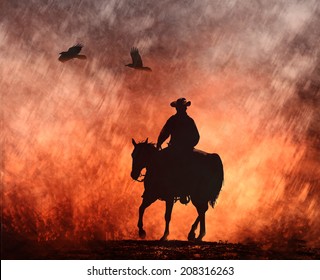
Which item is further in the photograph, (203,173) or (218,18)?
(218,18)

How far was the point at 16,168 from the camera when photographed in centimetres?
855

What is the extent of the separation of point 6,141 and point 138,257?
2585mm

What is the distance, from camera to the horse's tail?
27.4ft

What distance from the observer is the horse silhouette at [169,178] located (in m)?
8.27

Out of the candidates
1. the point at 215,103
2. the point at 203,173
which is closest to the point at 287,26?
the point at 215,103

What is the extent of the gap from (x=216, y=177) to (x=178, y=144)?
28.6 inches

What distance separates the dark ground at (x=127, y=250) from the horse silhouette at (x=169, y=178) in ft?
0.67

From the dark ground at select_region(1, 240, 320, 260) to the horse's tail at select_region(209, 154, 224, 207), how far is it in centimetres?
67

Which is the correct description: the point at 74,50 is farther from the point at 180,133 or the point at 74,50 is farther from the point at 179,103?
the point at 180,133

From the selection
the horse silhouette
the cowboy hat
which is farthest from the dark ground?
the cowboy hat

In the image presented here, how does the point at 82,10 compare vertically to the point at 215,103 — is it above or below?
above

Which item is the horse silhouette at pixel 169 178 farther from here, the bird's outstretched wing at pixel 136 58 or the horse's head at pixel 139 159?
the bird's outstretched wing at pixel 136 58
